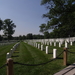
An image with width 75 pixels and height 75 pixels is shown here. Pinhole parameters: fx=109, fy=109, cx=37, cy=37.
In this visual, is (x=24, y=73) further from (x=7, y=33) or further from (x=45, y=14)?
(x=7, y=33)

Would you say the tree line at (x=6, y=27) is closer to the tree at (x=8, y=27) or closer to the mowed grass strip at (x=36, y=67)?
the tree at (x=8, y=27)

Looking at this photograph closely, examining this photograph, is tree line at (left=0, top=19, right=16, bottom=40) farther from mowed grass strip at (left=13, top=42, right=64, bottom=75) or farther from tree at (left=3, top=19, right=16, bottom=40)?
mowed grass strip at (left=13, top=42, right=64, bottom=75)

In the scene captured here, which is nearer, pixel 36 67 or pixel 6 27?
pixel 36 67

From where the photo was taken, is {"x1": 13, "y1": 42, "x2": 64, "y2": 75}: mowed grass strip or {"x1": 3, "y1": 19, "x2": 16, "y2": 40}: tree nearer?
{"x1": 13, "y1": 42, "x2": 64, "y2": 75}: mowed grass strip

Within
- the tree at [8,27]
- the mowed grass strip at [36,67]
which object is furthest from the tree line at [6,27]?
the mowed grass strip at [36,67]

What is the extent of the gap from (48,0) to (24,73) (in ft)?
61.9

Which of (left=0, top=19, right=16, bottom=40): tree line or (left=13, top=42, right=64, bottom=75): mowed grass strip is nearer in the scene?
(left=13, top=42, right=64, bottom=75): mowed grass strip

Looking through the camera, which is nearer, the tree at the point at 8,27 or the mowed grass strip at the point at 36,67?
the mowed grass strip at the point at 36,67

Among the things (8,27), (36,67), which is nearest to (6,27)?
(8,27)

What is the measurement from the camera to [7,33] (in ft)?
253

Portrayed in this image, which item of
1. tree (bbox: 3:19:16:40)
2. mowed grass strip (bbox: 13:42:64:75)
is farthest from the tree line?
mowed grass strip (bbox: 13:42:64:75)

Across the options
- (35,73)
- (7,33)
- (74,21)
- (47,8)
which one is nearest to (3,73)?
(35,73)

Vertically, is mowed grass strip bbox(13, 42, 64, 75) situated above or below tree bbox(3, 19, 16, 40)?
below

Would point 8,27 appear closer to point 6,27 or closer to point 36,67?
point 6,27
